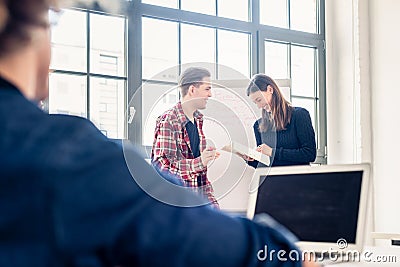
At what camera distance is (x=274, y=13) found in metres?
4.86

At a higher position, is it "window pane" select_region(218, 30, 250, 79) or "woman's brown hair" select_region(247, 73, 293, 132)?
"window pane" select_region(218, 30, 250, 79)

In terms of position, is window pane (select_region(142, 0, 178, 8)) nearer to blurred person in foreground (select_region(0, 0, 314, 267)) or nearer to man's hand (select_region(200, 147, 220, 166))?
man's hand (select_region(200, 147, 220, 166))

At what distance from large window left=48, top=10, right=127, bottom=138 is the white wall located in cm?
197

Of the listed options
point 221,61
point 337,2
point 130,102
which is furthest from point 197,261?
point 337,2

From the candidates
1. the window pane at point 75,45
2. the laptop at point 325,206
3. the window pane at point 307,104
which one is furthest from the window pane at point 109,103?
the laptop at point 325,206

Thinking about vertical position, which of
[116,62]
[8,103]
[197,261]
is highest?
[116,62]

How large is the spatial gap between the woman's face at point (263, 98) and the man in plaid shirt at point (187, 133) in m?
0.65

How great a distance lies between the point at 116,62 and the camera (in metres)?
4.02

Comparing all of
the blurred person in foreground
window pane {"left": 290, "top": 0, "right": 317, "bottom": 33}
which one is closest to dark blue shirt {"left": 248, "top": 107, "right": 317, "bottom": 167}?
window pane {"left": 290, "top": 0, "right": 317, "bottom": 33}

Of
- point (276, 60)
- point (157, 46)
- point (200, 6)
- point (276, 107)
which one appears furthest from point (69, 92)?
point (276, 60)

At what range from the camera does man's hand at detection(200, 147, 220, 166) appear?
1714 mm

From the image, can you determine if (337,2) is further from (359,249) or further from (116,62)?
(359,249)

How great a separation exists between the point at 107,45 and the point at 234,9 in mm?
1183

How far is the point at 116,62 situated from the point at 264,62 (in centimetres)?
130
